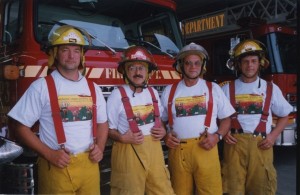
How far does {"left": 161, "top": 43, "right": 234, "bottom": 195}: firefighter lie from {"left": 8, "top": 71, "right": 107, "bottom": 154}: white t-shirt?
0.78 m

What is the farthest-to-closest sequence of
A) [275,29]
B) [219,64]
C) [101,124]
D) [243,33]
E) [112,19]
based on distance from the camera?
[219,64], [243,33], [275,29], [112,19], [101,124]

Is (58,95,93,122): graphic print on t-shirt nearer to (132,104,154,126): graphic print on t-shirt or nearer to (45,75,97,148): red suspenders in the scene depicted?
Answer: (45,75,97,148): red suspenders

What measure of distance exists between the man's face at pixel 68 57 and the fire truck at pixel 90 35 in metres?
0.53

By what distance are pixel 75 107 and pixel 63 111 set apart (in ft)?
0.27

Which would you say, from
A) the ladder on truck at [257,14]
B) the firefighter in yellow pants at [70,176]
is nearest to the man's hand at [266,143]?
the firefighter in yellow pants at [70,176]

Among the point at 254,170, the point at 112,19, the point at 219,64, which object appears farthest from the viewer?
the point at 219,64

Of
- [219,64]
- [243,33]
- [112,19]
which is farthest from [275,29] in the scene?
[112,19]

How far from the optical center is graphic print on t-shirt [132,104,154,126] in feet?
9.04

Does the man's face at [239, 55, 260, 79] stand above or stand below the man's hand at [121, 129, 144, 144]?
above

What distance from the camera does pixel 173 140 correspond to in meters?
2.91

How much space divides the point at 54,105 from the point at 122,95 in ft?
1.94

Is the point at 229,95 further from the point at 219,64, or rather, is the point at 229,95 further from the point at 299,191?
the point at 219,64

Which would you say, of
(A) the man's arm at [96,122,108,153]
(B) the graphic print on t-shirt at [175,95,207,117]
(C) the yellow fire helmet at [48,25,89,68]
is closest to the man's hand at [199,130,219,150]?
(B) the graphic print on t-shirt at [175,95,207,117]

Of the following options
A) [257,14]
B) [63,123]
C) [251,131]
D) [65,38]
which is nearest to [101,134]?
[63,123]
